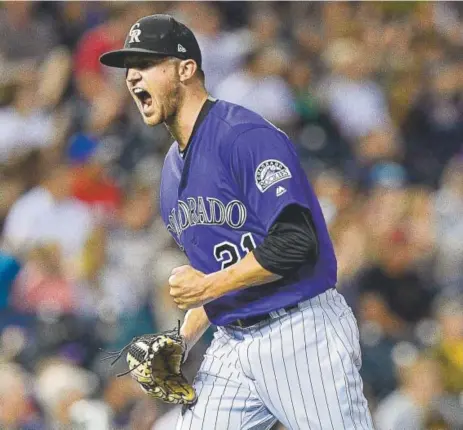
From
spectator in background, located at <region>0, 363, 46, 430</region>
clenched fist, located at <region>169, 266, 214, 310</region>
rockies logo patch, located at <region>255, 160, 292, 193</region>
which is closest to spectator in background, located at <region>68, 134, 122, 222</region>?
spectator in background, located at <region>0, 363, 46, 430</region>

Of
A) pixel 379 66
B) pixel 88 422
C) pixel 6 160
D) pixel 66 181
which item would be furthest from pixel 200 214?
pixel 379 66

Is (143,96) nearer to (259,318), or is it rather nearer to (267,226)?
(267,226)

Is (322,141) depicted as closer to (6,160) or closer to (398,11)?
(398,11)

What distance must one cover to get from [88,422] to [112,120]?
296 cm

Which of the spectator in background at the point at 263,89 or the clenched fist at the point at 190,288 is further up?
the spectator in background at the point at 263,89

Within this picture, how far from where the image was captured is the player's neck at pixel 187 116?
3580mm

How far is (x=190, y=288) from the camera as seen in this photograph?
3340 mm

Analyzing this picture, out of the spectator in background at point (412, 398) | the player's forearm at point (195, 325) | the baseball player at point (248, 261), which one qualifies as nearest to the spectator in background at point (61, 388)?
the spectator in background at point (412, 398)

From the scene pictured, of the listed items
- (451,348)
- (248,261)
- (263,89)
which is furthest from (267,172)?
(263,89)

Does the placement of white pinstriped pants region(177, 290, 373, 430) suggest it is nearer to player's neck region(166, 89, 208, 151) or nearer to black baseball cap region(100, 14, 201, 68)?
player's neck region(166, 89, 208, 151)

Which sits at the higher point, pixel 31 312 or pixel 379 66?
pixel 379 66

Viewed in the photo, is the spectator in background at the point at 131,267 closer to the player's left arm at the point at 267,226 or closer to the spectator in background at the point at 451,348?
the spectator in background at the point at 451,348

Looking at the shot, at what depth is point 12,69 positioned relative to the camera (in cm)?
827

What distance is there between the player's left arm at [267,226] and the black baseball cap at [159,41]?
41 centimetres
